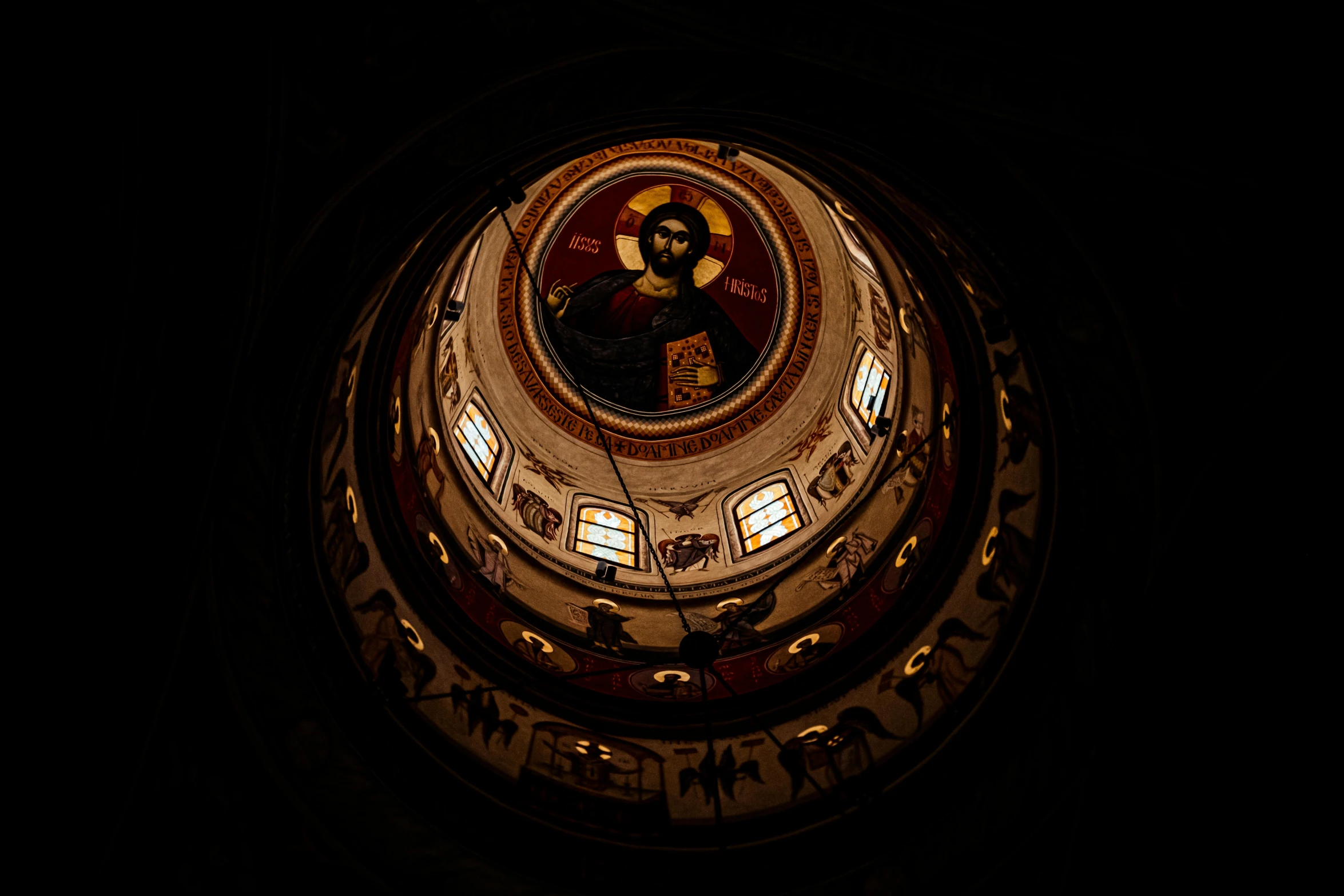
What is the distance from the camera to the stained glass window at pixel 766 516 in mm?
12961

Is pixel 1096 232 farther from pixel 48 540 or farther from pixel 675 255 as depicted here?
pixel 675 255

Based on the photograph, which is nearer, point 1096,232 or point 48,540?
point 48,540

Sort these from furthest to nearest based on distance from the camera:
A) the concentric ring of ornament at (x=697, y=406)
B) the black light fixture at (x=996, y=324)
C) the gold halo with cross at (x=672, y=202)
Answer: the gold halo with cross at (x=672, y=202) < the concentric ring of ornament at (x=697, y=406) < the black light fixture at (x=996, y=324)

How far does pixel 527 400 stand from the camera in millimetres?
14031

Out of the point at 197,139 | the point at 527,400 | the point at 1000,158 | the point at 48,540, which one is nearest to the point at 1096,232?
the point at 1000,158

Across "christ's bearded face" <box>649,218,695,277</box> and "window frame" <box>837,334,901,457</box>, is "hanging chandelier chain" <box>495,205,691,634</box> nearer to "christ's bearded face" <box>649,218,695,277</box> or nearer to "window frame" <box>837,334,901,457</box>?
"christ's bearded face" <box>649,218,695,277</box>

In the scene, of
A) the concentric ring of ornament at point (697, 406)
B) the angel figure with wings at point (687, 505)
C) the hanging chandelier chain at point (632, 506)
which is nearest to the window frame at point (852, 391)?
the concentric ring of ornament at point (697, 406)

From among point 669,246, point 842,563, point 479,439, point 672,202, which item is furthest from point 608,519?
point 672,202

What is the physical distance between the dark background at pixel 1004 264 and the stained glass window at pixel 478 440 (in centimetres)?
567

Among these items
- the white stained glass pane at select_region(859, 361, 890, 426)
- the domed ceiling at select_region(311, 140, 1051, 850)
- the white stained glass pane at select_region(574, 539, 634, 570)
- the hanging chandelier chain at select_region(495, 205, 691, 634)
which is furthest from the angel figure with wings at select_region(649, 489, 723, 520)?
the white stained glass pane at select_region(859, 361, 890, 426)

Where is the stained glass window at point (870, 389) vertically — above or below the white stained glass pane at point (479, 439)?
below

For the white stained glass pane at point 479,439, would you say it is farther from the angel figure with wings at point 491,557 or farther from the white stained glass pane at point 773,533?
the white stained glass pane at point 773,533

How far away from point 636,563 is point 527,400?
3.02 meters

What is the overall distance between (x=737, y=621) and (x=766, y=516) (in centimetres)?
198
